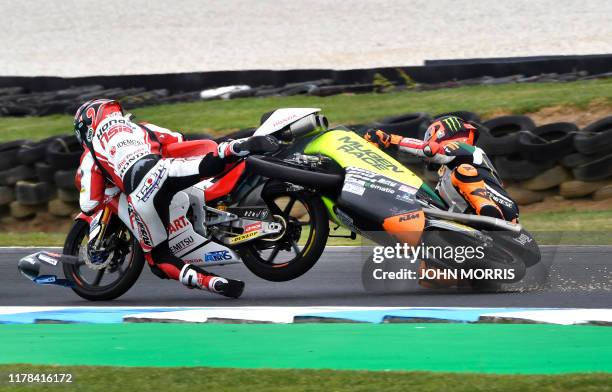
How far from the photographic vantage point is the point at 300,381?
4949 mm

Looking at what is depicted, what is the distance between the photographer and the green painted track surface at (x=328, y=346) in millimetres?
5289

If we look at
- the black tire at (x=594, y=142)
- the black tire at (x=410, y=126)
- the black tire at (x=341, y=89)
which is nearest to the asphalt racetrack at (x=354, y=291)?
the black tire at (x=594, y=142)

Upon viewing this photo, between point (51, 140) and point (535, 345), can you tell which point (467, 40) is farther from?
point (535, 345)

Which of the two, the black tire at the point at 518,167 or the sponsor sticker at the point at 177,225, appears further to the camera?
the black tire at the point at 518,167

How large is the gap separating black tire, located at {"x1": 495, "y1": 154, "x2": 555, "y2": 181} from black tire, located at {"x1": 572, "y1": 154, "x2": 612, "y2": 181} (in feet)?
0.97

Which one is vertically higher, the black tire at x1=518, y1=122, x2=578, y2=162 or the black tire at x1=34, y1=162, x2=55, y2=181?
the black tire at x1=518, y1=122, x2=578, y2=162

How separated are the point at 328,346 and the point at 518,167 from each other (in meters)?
6.23

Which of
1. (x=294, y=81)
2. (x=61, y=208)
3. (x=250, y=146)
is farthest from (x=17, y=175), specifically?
(x=250, y=146)

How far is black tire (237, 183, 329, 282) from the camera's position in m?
7.06

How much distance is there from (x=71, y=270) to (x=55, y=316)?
84 cm

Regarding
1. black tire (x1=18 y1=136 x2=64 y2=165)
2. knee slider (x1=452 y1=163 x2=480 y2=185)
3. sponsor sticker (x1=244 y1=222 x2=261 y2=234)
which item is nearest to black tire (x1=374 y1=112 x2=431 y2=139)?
black tire (x1=18 y1=136 x2=64 y2=165)

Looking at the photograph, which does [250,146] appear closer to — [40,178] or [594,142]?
[594,142]

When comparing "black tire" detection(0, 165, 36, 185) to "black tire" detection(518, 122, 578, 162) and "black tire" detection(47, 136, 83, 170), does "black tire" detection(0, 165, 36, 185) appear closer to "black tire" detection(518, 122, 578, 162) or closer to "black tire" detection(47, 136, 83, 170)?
"black tire" detection(47, 136, 83, 170)

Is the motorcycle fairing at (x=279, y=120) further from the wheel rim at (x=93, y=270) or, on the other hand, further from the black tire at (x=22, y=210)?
the black tire at (x=22, y=210)
